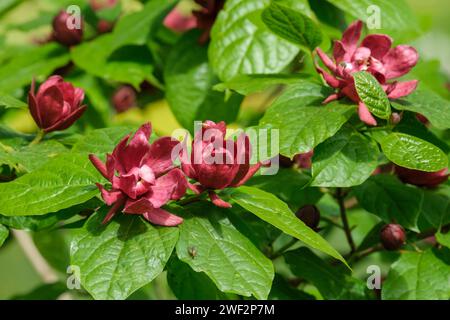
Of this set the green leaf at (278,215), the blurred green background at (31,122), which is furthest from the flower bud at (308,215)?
the blurred green background at (31,122)

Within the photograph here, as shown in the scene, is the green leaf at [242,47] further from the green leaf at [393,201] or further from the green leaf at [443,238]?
the green leaf at [443,238]

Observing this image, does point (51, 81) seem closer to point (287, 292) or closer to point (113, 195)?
point (113, 195)

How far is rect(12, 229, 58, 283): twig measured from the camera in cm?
250

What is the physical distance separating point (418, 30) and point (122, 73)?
27.7 inches

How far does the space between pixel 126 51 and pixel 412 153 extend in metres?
0.90

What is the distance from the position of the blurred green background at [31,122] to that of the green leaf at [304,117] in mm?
780

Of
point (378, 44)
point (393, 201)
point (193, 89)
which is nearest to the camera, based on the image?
point (378, 44)

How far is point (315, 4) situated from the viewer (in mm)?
1936

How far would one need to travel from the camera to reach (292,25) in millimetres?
1475

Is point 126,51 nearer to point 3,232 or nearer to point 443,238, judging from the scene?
point 3,232

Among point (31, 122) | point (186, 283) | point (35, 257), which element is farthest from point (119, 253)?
point (31, 122)

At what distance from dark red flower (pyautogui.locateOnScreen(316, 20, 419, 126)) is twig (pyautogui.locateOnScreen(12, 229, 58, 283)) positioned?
4.56ft

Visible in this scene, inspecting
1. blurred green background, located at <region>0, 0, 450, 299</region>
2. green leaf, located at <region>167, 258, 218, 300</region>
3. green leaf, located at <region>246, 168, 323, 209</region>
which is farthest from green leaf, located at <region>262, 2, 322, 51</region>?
blurred green background, located at <region>0, 0, 450, 299</region>
